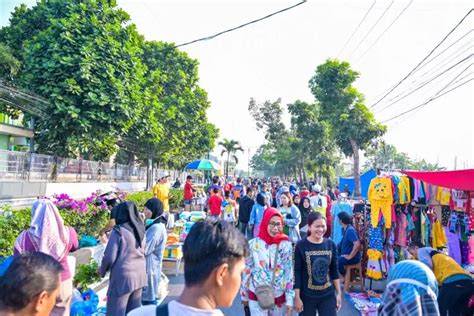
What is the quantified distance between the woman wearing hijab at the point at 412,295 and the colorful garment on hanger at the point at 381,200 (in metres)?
3.98

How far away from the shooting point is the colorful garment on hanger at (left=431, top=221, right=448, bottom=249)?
5.85 meters

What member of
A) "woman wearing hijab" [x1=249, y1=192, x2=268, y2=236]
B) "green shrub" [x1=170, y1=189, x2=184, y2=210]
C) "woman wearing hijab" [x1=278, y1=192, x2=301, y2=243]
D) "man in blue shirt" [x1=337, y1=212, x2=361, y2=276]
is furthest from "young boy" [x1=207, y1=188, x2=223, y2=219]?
"green shrub" [x1=170, y1=189, x2=184, y2=210]

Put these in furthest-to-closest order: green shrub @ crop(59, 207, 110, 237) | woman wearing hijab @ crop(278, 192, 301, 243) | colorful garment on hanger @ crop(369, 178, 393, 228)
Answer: green shrub @ crop(59, 207, 110, 237), woman wearing hijab @ crop(278, 192, 301, 243), colorful garment on hanger @ crop(369, 178, 393, 228)

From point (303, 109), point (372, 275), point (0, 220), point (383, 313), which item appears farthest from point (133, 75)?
point (303, 109)

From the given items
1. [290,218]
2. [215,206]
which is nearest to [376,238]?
[290,218]

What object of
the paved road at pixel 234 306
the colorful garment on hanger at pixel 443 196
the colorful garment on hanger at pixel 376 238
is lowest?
the paved road at pixel 234 306

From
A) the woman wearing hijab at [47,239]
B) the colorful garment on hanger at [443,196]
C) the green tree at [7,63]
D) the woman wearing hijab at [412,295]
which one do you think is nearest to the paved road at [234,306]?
the colorful garment on hanger at [443,196]

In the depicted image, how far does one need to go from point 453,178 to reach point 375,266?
2.30 meters

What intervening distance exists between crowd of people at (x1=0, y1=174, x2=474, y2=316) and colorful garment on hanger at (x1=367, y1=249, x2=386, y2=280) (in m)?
0.37

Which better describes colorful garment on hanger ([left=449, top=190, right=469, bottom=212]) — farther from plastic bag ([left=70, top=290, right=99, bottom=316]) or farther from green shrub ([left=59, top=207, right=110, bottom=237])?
green shrub ([left=59, top=207, right=110, bottom=237])

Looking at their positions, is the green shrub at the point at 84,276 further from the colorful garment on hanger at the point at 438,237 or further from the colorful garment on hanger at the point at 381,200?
the colorful garment on hanger at the point at 438,237

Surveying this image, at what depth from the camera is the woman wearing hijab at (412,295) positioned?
217cm

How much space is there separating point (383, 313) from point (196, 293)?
1531 millimetres

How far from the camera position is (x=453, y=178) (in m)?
4.71
